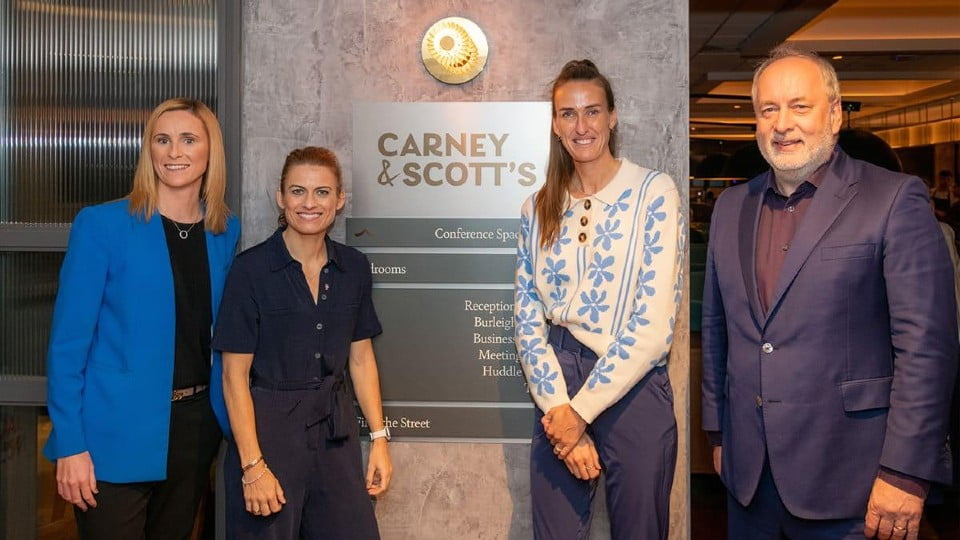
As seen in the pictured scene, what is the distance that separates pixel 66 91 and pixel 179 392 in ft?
4.09

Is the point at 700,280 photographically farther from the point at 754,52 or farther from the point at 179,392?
the point at 179,392

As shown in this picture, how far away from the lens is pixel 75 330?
2201mm

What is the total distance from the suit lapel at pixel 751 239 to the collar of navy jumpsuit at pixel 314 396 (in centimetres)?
112

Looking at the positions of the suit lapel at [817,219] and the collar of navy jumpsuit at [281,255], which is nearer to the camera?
the suit lapel at [817,219]

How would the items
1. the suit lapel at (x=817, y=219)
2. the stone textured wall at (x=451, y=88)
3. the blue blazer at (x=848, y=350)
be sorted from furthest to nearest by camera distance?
the stone textured wall at (x=451, y=88), the suit lapel at (x=817, y=219), the blue blazer at (x=848, y=350)

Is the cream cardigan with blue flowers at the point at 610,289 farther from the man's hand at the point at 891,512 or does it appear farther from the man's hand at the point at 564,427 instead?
the man's hand at the point at 891,512

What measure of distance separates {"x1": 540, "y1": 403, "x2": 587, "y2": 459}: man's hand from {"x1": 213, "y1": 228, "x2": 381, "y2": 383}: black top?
2.00 ft

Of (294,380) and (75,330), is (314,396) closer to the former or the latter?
(294,380)

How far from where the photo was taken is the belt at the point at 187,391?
2.29m

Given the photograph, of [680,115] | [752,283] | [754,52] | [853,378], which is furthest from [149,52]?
[754,52]

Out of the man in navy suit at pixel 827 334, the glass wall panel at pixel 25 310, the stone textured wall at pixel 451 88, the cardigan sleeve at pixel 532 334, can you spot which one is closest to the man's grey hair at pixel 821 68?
the man in navy suit at pixel 827 334

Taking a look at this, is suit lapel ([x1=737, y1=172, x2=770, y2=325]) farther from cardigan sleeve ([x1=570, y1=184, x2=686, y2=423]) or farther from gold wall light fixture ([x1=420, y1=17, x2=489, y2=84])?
gold wall light fixture ([x1=420, y1=17, x2=489, y2=84])

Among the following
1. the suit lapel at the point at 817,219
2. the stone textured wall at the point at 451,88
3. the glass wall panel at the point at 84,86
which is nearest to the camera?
the suit lapel at the point at 817,219

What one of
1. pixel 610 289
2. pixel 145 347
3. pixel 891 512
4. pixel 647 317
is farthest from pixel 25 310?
pixel 891 512
